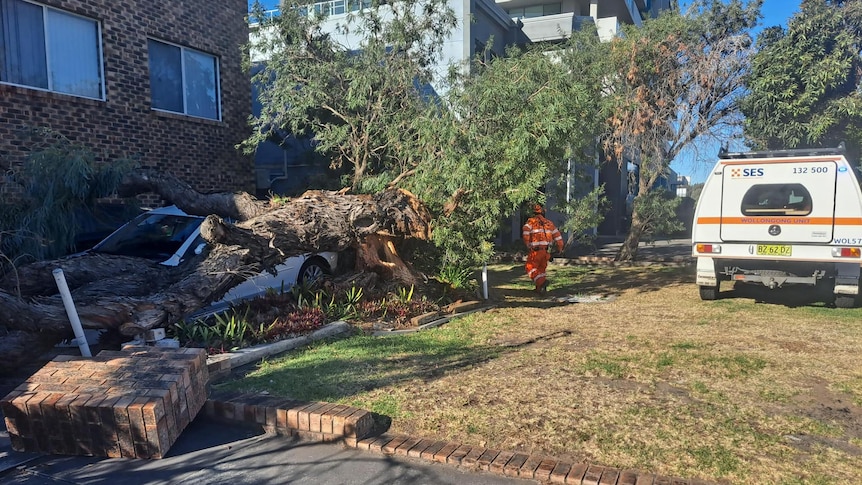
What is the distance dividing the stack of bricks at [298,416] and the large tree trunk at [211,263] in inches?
77.1

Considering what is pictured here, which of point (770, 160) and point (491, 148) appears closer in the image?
point (491, 148)

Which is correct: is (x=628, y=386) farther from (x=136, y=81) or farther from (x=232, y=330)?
(x=136, y=81)

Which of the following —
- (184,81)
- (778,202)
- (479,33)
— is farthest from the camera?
(479,33)

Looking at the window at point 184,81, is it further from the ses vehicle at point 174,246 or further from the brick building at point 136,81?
the ses vehicle at point 174,246

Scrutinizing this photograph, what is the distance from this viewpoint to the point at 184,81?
1170 centimetres

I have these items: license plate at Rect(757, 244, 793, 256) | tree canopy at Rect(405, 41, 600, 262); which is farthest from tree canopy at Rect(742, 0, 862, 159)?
tree canopy at Rect(405, 41, 600, 262)

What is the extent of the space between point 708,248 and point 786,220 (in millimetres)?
1134

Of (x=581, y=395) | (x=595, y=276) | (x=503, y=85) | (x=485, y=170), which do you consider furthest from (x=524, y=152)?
(x=595, y=276)

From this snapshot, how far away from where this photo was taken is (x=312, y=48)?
1124 cm

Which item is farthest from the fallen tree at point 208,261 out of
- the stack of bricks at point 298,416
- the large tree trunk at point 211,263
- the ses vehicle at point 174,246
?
the stack of bricks at point 298,416

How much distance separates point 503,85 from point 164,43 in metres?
6.86

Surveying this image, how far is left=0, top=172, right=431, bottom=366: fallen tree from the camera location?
5.87 metres

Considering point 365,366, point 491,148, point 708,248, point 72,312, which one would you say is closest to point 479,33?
point 491,148

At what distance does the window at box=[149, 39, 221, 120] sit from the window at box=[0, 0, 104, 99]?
3.88 feet
